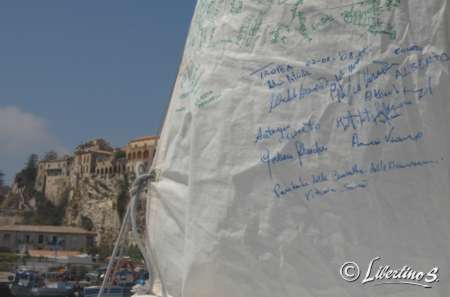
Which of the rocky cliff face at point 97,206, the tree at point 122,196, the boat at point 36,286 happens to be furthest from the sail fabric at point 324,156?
the rocky cliff face at point 97,206

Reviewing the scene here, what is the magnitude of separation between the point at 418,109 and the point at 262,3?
0.85 m

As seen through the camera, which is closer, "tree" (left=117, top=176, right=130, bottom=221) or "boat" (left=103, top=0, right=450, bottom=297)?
"boat" (left=103, top=0, right=450, bottom=297)

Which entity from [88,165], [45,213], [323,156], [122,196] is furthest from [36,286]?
[45,213]

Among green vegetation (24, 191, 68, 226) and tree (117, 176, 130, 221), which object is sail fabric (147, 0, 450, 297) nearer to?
tree (117, 176, 130, 221)

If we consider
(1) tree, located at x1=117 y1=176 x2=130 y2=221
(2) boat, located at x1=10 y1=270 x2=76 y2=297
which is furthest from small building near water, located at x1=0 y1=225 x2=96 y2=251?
(2) boat, located at x1=10 y1=270 x2=76 y2=297

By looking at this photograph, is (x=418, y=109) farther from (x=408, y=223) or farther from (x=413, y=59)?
(x=408, y=223)

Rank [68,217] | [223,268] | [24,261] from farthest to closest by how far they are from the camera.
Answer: [68,217], [24,261], [223,268]

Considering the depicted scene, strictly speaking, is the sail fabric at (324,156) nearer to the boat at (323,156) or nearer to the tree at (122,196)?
the boat at (323,156)

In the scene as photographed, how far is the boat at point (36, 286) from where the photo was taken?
107ft

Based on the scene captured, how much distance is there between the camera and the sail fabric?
91.4 inches

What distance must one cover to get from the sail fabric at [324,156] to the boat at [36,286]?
107ft

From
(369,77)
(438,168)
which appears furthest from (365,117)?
(438,168)

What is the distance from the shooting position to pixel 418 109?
2395mm

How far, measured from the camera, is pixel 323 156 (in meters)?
2.43
